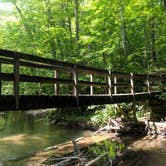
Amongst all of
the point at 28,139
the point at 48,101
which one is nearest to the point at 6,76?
the point at 48,101

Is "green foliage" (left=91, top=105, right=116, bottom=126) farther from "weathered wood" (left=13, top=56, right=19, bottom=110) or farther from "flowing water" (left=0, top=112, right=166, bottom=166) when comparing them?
"weathered wood" (left=13, top=56, right=19, bottom=110)

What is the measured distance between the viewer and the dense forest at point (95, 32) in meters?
21.5

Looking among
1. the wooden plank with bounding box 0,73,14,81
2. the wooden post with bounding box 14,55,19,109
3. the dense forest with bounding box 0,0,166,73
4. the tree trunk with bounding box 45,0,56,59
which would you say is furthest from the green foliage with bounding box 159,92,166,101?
the tree trunk with bounding box 45,0,56,59

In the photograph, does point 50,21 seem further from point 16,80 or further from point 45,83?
point 16,80

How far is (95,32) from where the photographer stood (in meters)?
22.7

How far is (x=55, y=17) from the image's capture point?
25.6 m

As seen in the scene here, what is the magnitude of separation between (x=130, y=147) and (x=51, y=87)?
10.4 m

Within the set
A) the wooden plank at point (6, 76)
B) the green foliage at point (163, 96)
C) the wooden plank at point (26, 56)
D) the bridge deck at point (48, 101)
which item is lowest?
the bridge deck at point (48, 101)

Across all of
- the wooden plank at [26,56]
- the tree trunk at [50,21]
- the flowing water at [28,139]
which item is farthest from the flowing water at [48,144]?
the tree trunk at [50,21]

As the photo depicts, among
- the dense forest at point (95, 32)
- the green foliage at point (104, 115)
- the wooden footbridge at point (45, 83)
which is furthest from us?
the dense forest at point (95, 32)

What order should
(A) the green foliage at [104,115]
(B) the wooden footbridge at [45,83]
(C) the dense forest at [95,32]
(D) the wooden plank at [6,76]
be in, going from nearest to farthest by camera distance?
(D) the wooden plank at [6,76] → (B) the wooden footbridge at [45,83] → (A) the green foliage at [104,115] → (C) the dense forest at [95,32]

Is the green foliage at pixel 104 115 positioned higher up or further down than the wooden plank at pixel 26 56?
further down

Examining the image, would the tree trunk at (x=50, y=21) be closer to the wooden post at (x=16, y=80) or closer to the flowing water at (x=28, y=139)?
the flowing water at (x=28, y=139)

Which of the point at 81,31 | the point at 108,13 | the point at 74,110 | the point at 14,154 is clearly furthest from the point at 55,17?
the point at 14,154
